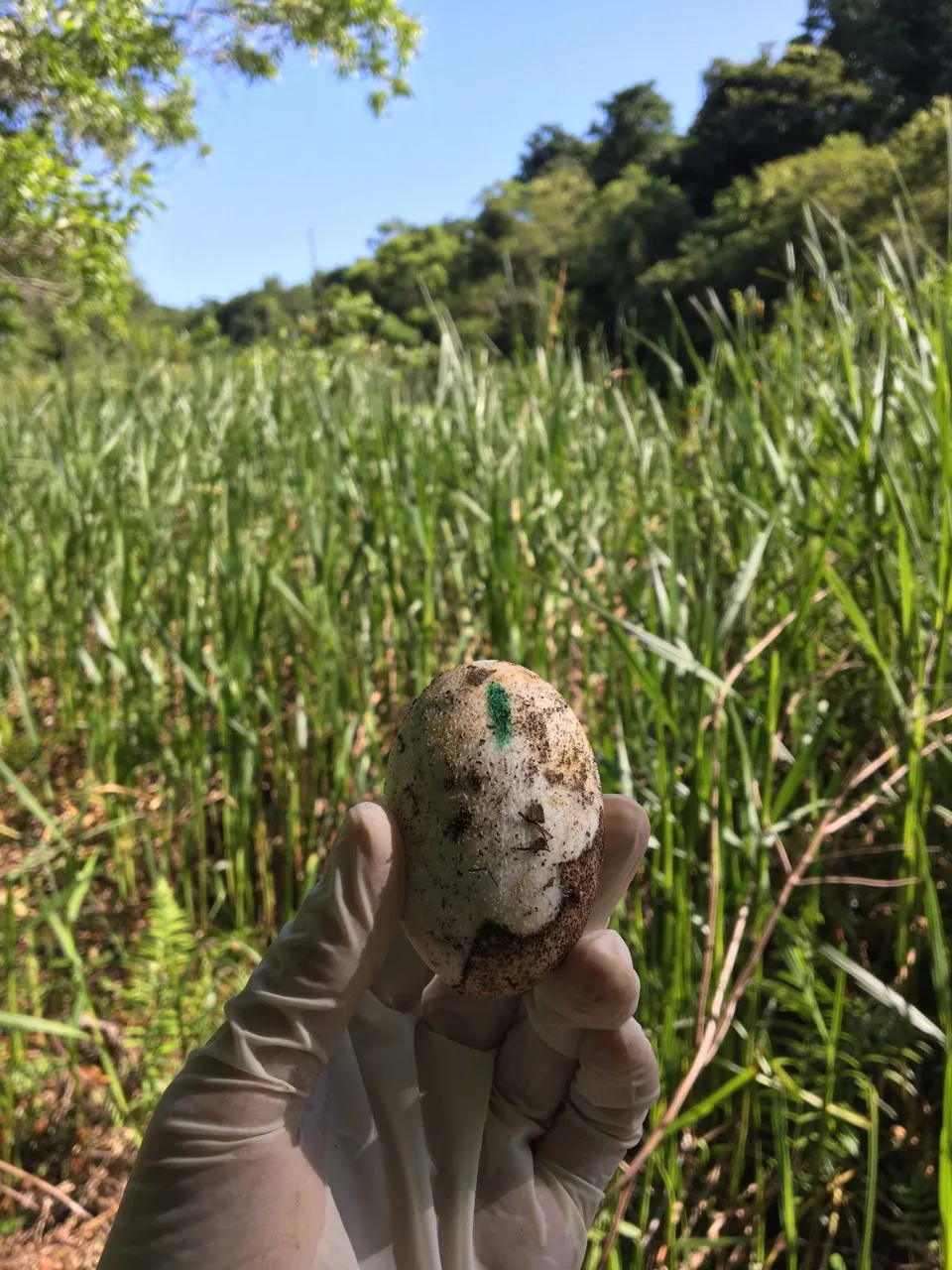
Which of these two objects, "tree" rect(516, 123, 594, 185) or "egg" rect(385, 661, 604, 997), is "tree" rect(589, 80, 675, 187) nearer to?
"tree" rect(516, 123, 594, 185)

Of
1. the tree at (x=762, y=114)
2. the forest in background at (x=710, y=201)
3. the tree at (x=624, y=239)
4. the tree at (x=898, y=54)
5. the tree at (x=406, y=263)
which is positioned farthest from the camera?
the tree at (x=406, y=263)

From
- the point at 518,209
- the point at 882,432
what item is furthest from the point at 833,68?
the point at 882,432

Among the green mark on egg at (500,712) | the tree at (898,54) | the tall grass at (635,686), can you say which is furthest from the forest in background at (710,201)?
the green mark on egg at (500,712)

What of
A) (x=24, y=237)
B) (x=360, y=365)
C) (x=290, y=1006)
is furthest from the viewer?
→ (x=24, y=237)

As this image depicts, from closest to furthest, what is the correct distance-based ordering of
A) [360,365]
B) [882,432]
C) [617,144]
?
[882,432] < [360,365] < [617,144]

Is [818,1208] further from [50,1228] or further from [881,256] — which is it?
[881,256]

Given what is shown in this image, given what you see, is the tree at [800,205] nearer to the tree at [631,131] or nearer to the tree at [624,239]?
the tree at [624,239]
